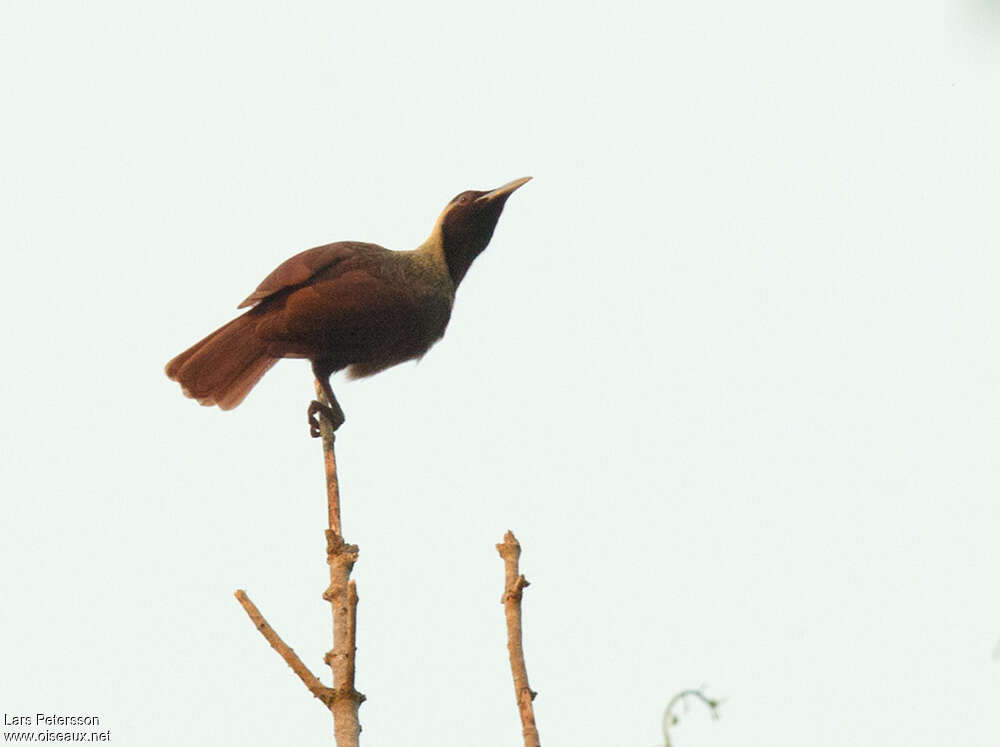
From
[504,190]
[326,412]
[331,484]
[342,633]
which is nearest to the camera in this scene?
[342,633]

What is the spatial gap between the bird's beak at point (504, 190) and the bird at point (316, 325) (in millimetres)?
888

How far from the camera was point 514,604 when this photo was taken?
9.00 ft

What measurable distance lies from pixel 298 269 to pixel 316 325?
0.70 ft

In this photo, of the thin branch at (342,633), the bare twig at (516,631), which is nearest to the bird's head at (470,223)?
the thin branch at (342,633)

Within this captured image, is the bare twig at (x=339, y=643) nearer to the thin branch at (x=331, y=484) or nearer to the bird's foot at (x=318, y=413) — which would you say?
the thin branch at (x=331, y=484)

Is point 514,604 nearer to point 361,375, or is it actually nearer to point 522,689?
point 522,689

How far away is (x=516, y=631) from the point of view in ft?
8.83

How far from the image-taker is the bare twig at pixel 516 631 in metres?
2.54

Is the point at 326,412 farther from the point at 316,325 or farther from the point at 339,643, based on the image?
the point at 339,643

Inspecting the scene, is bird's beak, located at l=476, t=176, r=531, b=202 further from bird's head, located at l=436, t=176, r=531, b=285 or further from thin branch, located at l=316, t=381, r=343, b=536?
thin branch, located at l=316, t=381, r=343, b=536

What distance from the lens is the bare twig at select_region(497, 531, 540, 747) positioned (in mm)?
2541

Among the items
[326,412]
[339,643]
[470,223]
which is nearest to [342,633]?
[339,643]

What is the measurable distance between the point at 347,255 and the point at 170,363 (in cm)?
71

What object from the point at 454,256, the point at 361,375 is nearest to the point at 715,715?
the point at 361,375
